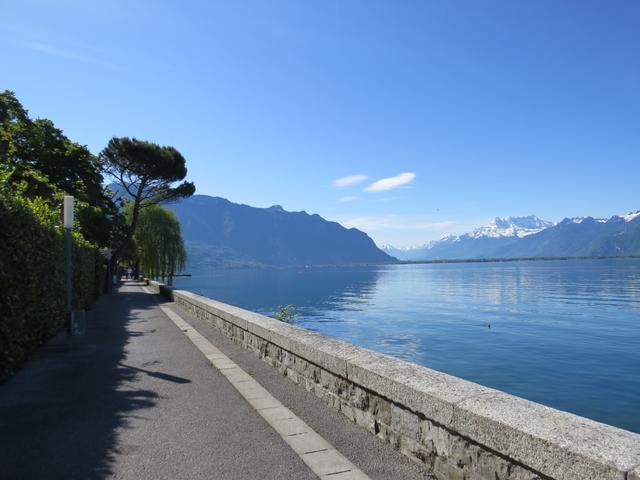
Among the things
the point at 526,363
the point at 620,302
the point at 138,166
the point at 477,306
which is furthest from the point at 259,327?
the point at 620,302

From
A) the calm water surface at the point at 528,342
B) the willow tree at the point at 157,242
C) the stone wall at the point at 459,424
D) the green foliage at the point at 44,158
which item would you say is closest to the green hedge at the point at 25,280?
the stone wall at the point at 459,424

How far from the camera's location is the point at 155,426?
4.60m

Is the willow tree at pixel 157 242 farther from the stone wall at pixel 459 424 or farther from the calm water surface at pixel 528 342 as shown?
the stone wall at pixel 459 424

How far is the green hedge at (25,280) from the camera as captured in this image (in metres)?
6.47

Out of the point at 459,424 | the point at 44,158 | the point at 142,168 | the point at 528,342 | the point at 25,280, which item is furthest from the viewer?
the point at 142,168

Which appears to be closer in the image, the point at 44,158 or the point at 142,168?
the point at 44,158

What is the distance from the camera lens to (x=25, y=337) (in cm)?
746

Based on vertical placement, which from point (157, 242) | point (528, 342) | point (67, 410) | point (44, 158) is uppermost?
point (44, 158)

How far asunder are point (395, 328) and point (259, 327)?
78.7ft

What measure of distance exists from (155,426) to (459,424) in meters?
3.18

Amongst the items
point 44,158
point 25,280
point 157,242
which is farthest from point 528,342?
point 157,242

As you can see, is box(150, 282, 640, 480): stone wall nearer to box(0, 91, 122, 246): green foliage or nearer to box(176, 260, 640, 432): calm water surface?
box(176, 260, 640, 432): calm water surface

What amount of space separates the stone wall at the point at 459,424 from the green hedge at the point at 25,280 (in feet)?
14.8

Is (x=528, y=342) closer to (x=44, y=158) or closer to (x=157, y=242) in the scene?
(x=44, y=158)
